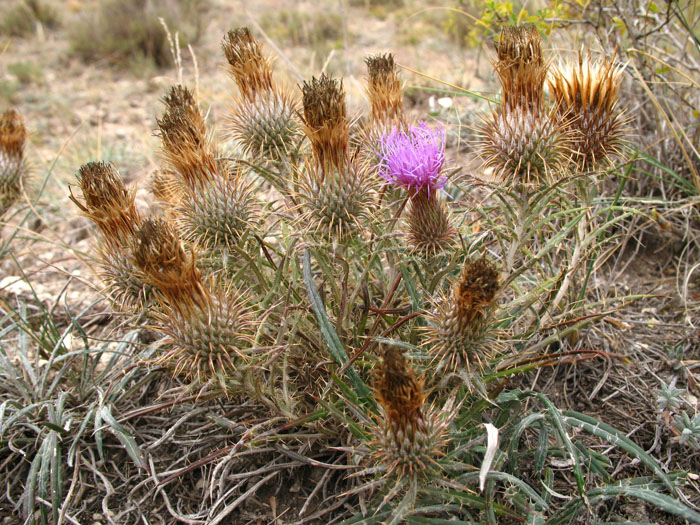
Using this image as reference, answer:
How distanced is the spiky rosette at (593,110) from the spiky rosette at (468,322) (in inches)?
42.3

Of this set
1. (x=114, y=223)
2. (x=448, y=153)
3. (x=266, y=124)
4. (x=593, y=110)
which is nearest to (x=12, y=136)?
(x=114, y=223)

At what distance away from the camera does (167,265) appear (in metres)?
2.20

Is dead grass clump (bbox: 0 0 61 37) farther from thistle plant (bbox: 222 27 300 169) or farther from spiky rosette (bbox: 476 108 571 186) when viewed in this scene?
spiky rosette (bbox: 476 108 571 186)

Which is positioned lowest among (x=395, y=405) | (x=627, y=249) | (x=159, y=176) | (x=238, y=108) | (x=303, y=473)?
(x=303, y=473)

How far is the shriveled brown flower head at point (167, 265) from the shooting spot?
7.14 feet

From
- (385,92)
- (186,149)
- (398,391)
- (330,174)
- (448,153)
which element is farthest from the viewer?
(448,153)

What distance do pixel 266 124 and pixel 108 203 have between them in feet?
3.29

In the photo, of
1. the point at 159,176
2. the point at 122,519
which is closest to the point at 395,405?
the point at 122,519

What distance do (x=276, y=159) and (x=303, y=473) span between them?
6.18ft

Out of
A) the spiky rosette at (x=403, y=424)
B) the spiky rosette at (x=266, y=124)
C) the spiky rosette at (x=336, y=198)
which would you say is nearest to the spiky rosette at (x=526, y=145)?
the spiky rosette at (x=336, y=198)

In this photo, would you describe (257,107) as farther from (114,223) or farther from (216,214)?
(114,223)

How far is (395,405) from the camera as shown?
6.37 ft

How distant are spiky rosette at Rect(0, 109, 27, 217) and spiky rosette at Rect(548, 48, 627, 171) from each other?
4.33 metres

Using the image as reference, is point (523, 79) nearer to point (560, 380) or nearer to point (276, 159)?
point (276, 159)
